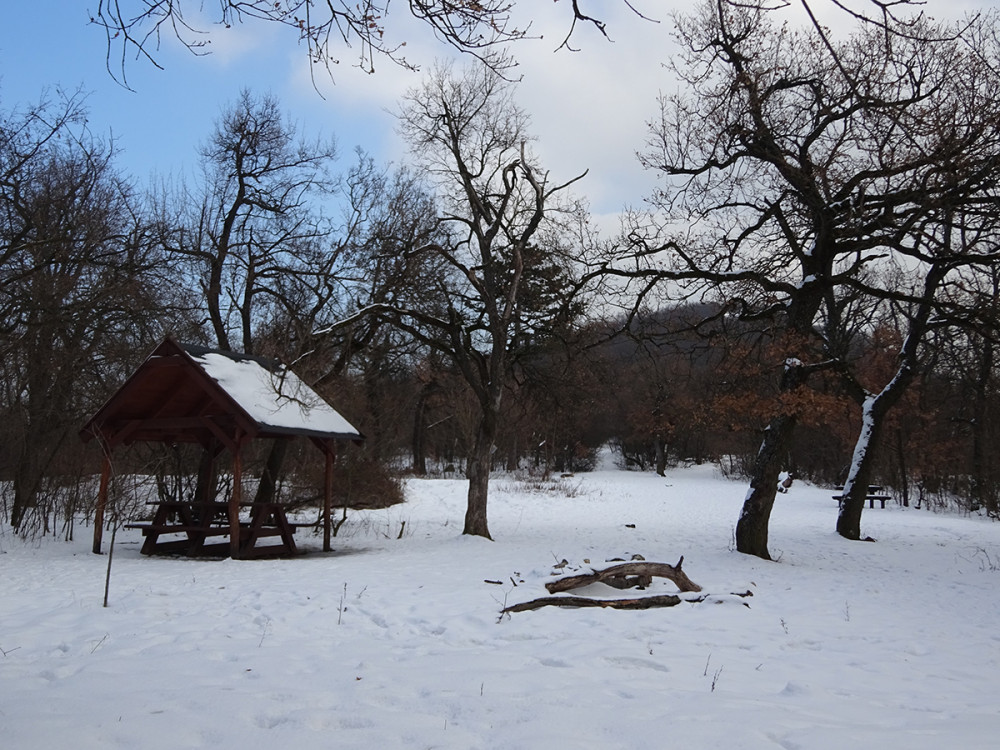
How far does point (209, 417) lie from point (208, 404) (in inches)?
69.2

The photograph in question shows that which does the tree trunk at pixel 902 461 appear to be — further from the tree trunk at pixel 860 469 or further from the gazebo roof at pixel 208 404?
the gazebo roof at pixel 208 404

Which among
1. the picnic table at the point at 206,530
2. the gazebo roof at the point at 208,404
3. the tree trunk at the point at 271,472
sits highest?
the gazebo roof at the point at 208,404

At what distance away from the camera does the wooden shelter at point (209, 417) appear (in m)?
12.5

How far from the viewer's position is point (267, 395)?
13117 millimetres

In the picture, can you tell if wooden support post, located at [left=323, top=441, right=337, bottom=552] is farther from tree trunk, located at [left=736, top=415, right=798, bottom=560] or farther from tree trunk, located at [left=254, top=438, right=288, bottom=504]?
tree trunk, located at [left=736, top=415, right=798, bottom=560]

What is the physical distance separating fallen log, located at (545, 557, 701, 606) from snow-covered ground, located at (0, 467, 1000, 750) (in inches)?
17.3

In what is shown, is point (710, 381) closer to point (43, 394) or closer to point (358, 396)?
point (358, 396)

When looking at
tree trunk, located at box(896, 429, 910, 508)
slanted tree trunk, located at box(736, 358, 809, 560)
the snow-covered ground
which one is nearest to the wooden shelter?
the snow-covered ground

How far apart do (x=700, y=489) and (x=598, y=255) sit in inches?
1049

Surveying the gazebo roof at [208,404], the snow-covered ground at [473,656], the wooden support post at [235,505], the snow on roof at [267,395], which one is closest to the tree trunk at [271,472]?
the gazebo roof at [208,404]

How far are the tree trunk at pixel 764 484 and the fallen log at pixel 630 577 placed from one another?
4787mm

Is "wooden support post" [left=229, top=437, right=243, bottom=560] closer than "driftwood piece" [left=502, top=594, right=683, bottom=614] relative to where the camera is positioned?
No

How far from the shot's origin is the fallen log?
8.59m

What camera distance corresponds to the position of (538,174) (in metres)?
16.0
